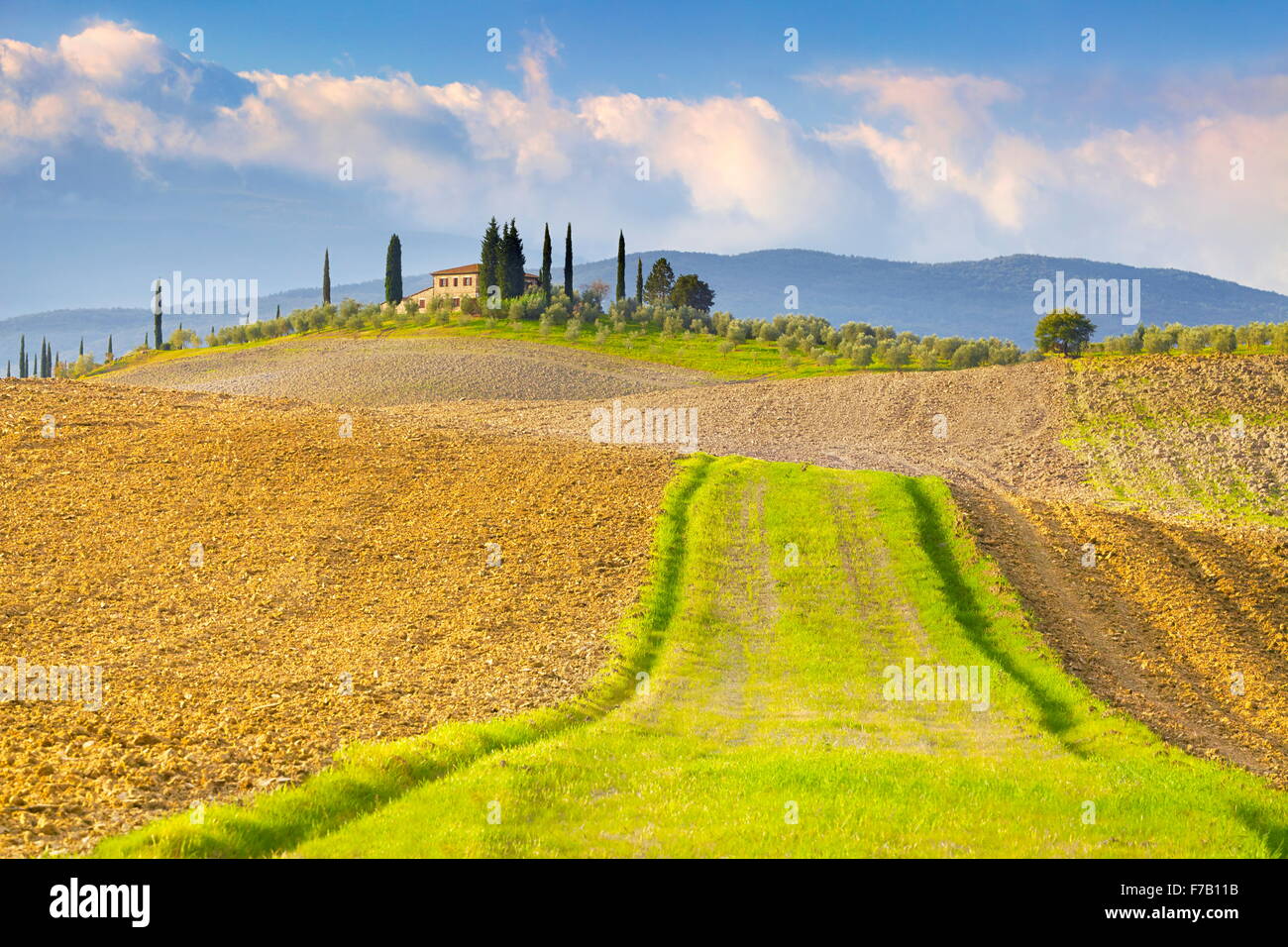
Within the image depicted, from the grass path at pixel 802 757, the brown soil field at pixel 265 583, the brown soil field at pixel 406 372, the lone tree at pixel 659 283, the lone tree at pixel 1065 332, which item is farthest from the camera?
the lone tree at pixel 659 283

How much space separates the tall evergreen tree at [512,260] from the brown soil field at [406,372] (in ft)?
71.2

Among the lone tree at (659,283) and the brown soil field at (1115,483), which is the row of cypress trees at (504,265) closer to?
the lone tree at (659,283)

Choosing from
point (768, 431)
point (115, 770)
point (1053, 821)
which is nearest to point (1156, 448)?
point (768, 431)

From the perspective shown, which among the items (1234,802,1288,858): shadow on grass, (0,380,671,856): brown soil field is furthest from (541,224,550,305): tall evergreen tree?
(1234,802,1288,858): shadow on grass

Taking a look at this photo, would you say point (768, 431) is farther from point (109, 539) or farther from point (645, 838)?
point (645, 838)

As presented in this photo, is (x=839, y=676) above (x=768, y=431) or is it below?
below

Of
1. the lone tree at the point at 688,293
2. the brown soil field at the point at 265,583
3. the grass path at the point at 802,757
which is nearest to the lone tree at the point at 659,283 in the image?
the lone tree at the point at 688,293

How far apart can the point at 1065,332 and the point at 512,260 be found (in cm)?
5681

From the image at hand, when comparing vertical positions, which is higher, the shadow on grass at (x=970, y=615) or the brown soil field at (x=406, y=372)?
the brown soil field at (x=406, y=372)

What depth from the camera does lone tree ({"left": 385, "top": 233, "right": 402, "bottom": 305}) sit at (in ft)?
342

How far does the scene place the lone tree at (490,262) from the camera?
339 ft

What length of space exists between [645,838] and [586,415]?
3621 centimetres

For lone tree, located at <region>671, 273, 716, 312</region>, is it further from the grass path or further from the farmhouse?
the grass path
